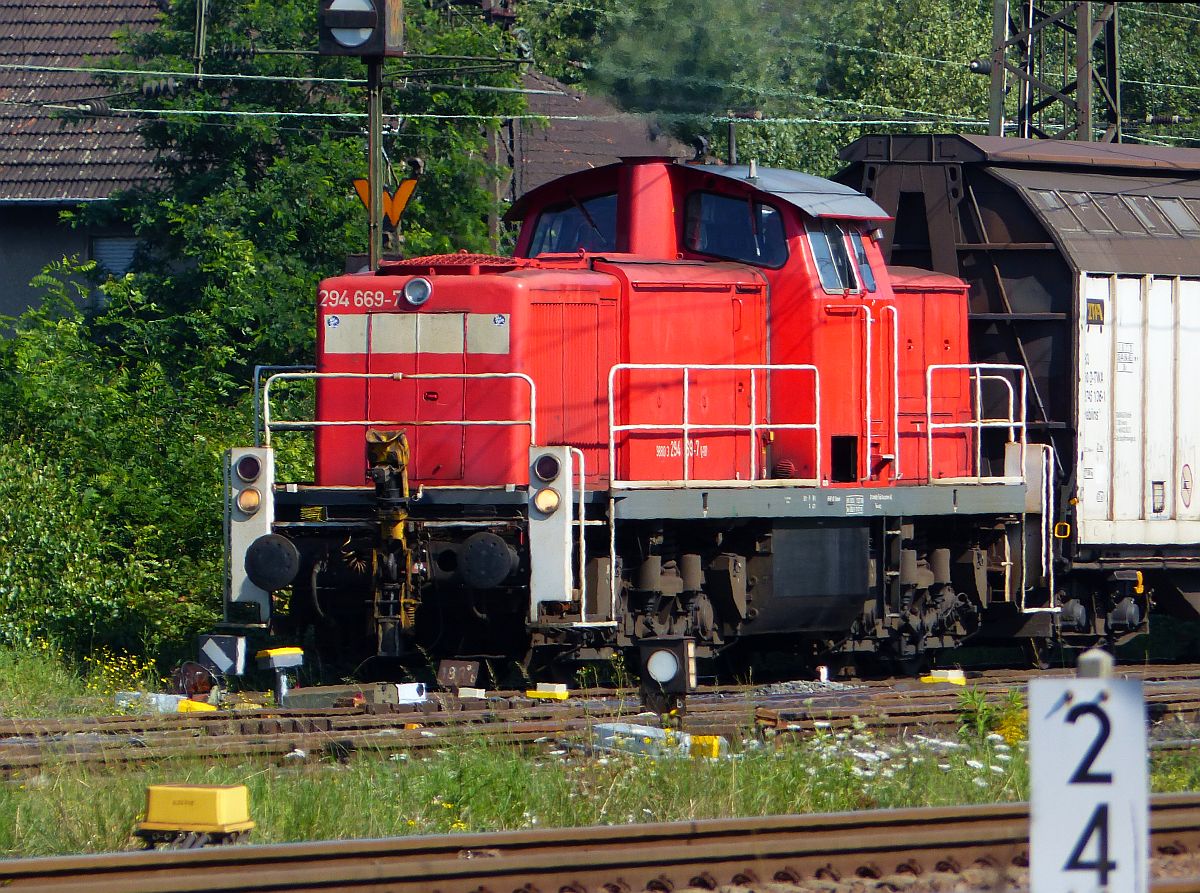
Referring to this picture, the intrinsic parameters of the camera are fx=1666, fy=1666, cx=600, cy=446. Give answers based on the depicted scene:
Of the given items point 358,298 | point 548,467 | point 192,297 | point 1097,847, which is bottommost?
point 1097,847

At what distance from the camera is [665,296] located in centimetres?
1130

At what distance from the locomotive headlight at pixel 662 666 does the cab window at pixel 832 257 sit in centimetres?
339

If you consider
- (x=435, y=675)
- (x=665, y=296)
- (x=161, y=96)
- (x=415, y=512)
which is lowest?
(x=435, y=675)

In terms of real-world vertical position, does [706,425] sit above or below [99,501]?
above

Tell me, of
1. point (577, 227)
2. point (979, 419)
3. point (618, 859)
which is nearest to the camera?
point (618, 859)

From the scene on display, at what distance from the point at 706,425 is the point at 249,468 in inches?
121

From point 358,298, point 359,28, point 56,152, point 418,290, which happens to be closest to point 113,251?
point 56,152

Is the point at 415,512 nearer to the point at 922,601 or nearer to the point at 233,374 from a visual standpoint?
the point at 922,601

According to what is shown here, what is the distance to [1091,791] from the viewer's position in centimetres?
373

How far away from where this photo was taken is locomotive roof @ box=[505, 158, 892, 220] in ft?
37.9

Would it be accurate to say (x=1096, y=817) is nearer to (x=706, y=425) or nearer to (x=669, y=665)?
(x=669, y=665)

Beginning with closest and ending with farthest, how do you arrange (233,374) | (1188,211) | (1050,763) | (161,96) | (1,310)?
(1050,763) → (1188,211) → (233,374) → (161,96) → (1,310)

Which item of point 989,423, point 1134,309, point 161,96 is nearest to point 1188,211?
point 1134,309

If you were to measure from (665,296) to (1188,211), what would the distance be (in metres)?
5.25
